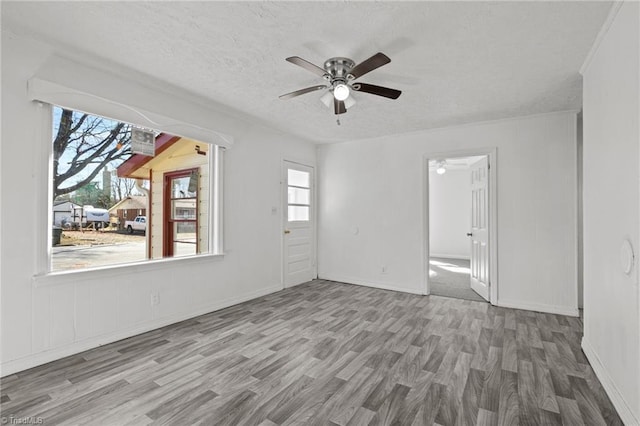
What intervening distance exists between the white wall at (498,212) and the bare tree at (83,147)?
3557 mm

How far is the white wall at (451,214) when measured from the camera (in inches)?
333

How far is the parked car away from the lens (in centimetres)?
321

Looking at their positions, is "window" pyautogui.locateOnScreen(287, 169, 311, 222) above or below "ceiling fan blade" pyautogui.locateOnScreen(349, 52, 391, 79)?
below

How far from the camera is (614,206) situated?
208cm

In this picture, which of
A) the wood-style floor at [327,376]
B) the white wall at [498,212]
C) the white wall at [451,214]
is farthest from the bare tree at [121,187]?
the white wall at [451,214]

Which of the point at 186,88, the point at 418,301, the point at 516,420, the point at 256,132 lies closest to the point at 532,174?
the point at 418,301

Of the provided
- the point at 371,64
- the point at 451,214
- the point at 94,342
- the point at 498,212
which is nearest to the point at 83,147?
the point at 94,342

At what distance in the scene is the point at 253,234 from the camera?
14.8ft

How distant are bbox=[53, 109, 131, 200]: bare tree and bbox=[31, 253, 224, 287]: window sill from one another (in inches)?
27.9

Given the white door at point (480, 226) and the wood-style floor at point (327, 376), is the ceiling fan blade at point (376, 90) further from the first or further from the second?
the white door at point (480, 226)

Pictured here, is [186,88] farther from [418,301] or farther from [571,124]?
[571,124]

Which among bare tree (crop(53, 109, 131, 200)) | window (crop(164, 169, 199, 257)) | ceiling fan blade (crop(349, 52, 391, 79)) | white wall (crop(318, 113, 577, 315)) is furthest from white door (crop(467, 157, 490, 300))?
bare tree (crop(53, 109, 131, 200))

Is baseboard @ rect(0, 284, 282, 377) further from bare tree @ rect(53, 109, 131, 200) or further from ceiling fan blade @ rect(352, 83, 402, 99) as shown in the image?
ceiling fan blade @ rect(352, 83, 402, 99)

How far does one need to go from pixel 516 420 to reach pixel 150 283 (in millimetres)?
3401
